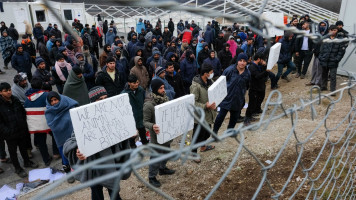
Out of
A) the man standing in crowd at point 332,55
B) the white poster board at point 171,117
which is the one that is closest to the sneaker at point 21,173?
the white poster board at point 171,117

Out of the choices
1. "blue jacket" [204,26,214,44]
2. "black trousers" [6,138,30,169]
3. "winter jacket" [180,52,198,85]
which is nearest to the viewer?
"black trousers" [6,138,30,169]

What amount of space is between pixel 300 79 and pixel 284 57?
3.60ft

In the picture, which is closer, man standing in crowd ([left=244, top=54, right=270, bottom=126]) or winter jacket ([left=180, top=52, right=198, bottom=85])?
man standing in crowd ([left=244, top=54, right=270, bottom=126])

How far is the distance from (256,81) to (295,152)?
6.45 feet

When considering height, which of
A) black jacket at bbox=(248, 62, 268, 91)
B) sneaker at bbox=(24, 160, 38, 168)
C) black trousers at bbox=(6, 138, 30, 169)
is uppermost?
black jacket at bbox=(248, 62, 268, 91)

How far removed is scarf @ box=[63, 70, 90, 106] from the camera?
5254 mm

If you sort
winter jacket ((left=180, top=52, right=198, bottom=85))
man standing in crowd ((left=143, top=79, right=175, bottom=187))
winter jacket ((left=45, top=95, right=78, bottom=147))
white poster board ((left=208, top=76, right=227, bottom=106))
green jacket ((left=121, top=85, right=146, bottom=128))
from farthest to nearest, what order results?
winter jacket ((left=180, top=52, right=198, bottom=85))
green jacket ((left=121, top=85, right=146, bottom=128))
winter jacket ((left=45, top=95, right=78, bottom=147))
white poster board ((left=208, top=76, right=227, bottom=106))
man standing in crowd ((left=143, top=79, right=175, bottom=187))

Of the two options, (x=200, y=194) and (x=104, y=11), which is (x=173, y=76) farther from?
(x=104, y=11)

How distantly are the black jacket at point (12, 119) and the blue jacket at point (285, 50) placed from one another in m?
6.83

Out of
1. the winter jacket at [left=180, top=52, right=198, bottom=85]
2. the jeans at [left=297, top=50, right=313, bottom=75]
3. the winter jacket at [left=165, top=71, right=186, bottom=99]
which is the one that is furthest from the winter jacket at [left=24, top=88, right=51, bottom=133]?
the jeans at [left=297, top=50, right=313, bottom=75]

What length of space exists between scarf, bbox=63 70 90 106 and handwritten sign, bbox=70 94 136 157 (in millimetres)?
2739

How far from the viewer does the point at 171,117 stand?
3207 mm

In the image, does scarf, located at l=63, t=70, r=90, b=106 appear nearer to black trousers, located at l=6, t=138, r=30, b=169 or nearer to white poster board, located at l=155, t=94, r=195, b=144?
black trousers, located at l=6, t=138, r=30, b=169

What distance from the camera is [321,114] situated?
586cm
